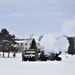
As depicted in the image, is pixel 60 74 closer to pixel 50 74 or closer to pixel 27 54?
pixel 50 74

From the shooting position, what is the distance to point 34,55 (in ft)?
175

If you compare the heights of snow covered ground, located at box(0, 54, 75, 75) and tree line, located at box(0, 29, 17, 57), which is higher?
tree line, located at box(0, 29, 17, 57)

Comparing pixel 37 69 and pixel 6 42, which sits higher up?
pixel 6 42

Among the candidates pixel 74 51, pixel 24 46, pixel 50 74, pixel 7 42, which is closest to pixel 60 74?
pixel 50 74

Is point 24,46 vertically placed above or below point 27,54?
above

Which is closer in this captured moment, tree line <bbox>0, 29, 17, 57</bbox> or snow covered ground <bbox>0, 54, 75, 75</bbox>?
snow covered ground <bbox>0, 54, 75, 75</bbox>

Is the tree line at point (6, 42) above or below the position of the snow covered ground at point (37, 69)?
above

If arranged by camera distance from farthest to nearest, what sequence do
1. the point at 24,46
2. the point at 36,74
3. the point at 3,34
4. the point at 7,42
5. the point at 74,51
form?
1. the point at 24,46
2. the point at 74,51
3. the point at 3,34
4. the point at 7,42
5. the point at 36,74

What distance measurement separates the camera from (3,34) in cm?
10044

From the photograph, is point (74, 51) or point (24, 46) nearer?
point (74, 51)

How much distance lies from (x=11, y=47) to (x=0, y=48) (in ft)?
13.4

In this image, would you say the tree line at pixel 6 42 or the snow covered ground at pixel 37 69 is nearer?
the snow covered ground at pixel 37 69

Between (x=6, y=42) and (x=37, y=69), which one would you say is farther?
(x=6, y=42)

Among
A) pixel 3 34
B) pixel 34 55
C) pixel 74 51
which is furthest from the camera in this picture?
pixel 74 51
